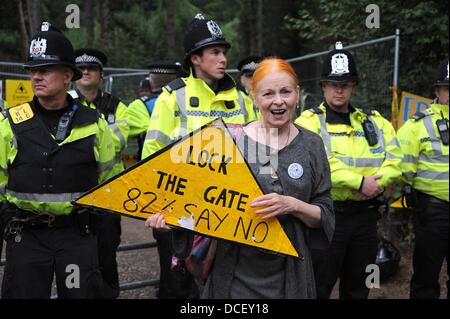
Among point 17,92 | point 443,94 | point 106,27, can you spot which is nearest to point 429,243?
point 443,94

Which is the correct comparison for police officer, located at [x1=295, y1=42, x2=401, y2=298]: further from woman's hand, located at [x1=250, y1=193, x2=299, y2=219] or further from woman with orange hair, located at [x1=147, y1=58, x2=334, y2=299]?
woman's hand, located at [x1=250, y1=193, x2=299, y2=219]

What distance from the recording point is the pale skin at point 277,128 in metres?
2.68

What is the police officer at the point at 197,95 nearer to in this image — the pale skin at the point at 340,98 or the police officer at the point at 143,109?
the pale skin at the point at 340,98

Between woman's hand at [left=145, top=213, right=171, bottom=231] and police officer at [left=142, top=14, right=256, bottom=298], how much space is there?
52.1 inches

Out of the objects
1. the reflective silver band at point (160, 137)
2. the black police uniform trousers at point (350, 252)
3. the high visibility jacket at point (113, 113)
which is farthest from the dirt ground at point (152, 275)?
the reflective silver band at point (160, 137)

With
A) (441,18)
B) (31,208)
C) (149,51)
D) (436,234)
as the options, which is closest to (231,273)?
(31,208)

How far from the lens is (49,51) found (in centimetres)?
360

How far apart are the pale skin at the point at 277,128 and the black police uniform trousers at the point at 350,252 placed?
1.77 meters

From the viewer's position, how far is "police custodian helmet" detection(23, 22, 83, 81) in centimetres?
354

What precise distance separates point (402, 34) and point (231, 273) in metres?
5.87

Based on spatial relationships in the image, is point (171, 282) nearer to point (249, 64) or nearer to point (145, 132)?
point (145, 132)

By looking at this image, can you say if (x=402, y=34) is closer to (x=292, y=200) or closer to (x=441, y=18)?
(x=441, y=18)

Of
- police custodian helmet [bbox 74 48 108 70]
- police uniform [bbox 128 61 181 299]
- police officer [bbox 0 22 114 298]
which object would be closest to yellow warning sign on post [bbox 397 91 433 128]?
police uniform [bbox 128 61 181 299]

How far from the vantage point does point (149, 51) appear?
91.5 ft
